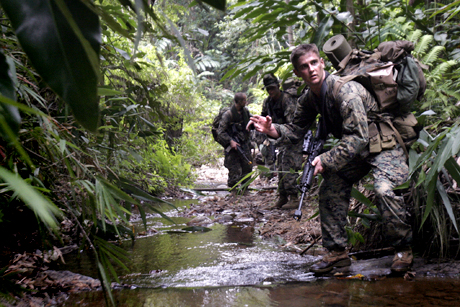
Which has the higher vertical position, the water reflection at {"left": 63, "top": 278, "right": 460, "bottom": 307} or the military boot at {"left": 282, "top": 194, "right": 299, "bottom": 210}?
the water reflection at {"left": 63, "top": 278, "right": 460, "bottom": 307}

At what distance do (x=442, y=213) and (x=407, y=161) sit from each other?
469 millimetres

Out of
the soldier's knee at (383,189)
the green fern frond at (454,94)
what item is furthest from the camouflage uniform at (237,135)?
the soldier's knee at (383,189)

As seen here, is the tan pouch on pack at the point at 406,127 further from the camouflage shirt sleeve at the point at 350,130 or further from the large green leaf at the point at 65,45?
the large green leaf at the point at 65,45

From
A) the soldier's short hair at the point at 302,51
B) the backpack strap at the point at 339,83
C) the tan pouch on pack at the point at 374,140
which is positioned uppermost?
the soldier's short hair at the point at 302,51

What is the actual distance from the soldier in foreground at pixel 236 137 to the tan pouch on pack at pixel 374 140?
467 centimetres

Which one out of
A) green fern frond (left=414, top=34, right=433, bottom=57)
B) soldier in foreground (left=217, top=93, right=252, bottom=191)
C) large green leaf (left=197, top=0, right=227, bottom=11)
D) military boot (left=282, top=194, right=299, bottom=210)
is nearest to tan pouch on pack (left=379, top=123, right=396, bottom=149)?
green fern frond (left=414, top=34, right=433, bottom=57)

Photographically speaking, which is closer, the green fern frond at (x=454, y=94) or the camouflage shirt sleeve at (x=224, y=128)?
the green fern frond at (x=454, y=94)

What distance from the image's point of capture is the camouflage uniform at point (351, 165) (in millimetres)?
2463

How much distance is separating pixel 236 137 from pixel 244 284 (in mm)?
5362

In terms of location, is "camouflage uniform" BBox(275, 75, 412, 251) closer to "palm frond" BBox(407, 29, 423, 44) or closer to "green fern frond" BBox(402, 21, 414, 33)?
"palm frond" BBox(407, 29, 423, 44)

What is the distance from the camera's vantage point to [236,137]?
7.59m

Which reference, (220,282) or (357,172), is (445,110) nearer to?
(357,172)

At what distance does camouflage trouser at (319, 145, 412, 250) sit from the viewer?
2453 mm

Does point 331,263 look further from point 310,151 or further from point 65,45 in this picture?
point 65,45
